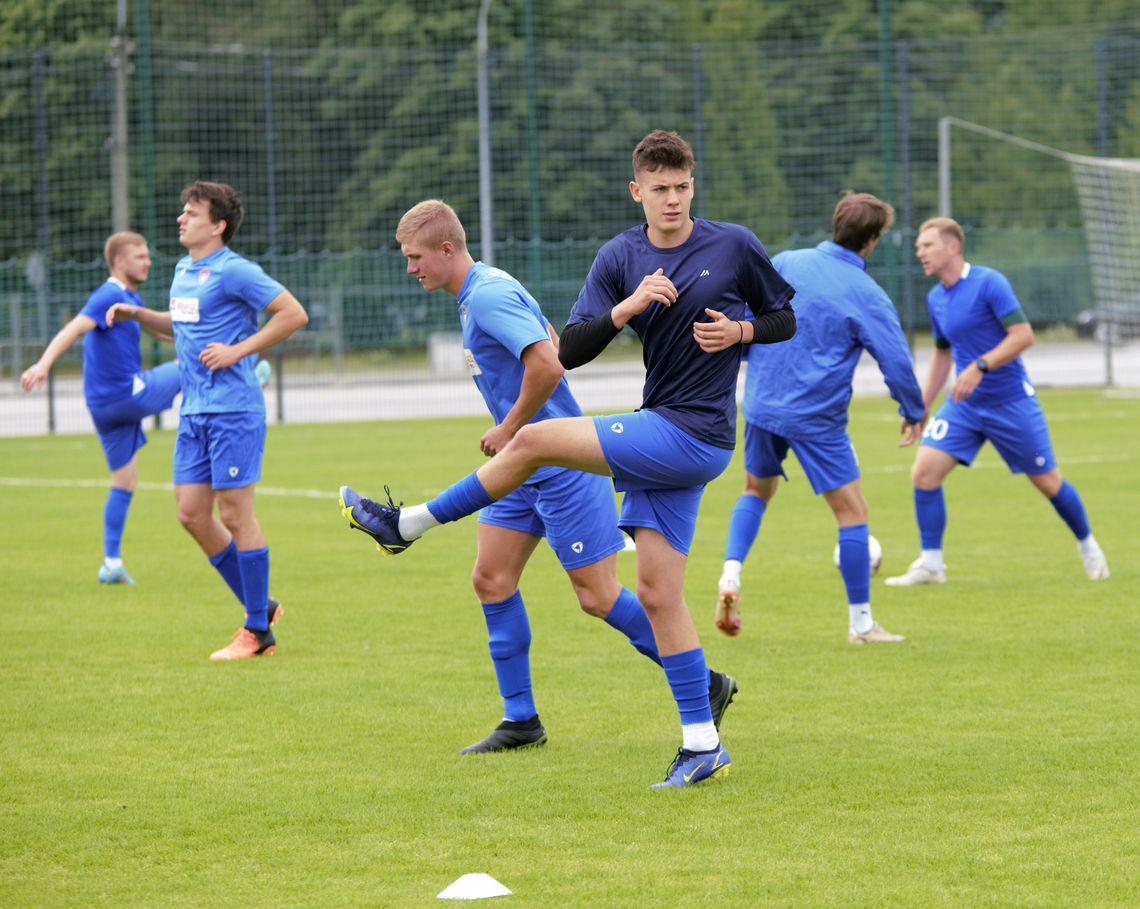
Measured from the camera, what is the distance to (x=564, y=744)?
6355 mm

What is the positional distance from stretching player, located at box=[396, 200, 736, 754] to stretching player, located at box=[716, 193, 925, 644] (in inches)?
77.5

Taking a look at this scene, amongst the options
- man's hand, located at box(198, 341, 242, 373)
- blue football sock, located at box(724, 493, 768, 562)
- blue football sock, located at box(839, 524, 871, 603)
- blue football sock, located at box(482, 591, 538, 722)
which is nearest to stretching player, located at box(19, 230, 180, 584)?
man's hand, located at box(198, 341, 242, 373)

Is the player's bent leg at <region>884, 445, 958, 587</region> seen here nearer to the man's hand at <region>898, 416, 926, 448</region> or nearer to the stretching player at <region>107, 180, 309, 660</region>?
the man's hand at <region>898, 416, 926, 448</region>

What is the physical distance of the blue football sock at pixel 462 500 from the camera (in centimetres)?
540

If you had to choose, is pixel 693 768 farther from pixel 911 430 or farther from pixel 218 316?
pixel 218 316

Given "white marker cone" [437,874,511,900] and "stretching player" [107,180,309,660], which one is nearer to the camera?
"white marker cone" [437,874,511,900]

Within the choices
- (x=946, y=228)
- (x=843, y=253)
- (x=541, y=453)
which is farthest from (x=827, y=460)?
(x=541, y=453)

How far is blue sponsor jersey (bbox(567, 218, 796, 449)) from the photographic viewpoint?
18.1 ft

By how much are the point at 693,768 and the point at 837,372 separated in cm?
308

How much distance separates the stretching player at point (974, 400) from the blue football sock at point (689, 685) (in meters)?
4.44

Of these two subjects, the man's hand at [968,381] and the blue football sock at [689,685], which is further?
the man's hand at [968,381]

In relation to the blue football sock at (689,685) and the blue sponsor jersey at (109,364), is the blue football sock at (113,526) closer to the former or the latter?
the blue sponsor jersey at (109,364)

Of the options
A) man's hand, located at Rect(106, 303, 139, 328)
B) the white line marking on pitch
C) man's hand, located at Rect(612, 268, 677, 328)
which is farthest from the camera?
the white line marking on pitch

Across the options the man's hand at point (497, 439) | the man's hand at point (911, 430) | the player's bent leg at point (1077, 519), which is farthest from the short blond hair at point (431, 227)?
the player's bent leg at point (1077, 519)
